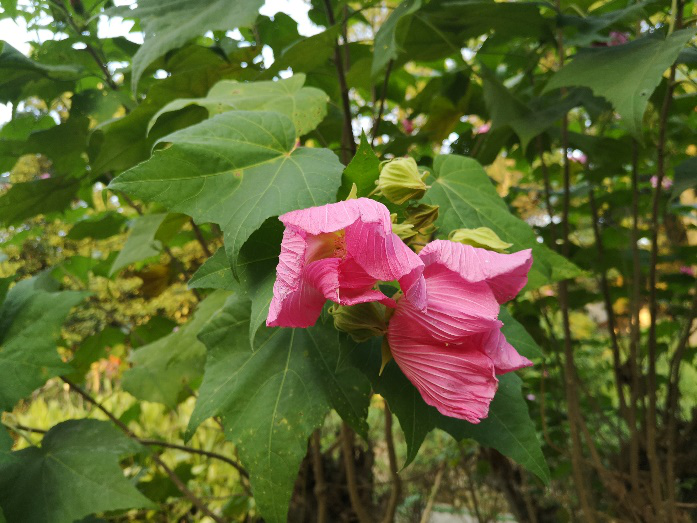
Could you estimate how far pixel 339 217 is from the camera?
32 centimetres

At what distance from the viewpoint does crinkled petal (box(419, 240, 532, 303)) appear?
338mm

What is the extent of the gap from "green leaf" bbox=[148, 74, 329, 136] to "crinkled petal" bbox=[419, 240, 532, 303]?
27 cm

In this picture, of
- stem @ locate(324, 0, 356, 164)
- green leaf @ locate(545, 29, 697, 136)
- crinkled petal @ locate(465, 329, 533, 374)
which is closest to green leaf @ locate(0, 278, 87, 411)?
stem @ locate(324, 0, 356, 164)

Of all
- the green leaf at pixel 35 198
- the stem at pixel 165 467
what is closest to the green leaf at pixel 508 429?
the stem at pixel 165 467

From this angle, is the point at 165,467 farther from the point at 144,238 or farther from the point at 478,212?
the point at 478,212

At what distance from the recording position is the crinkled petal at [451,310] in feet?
1.08

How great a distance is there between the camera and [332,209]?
334 millimetres

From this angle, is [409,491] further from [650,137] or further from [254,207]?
[254,207]

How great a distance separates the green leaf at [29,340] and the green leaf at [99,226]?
1.07ft

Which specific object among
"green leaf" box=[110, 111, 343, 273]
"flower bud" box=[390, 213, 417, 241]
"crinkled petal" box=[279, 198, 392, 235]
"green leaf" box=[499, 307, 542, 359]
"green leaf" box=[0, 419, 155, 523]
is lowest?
"green leaf" box=[0, 419, 155, 523]

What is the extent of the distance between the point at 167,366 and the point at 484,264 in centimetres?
54

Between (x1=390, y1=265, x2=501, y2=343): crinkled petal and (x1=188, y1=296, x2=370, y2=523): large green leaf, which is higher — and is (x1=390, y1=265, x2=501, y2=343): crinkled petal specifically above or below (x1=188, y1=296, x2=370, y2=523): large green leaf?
above

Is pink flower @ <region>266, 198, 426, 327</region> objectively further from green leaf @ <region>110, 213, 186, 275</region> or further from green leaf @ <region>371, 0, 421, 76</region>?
green leaf @ <region>110, 213, 186, 275</region>

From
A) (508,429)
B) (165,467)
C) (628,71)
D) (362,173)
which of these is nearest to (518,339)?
(508,429)
